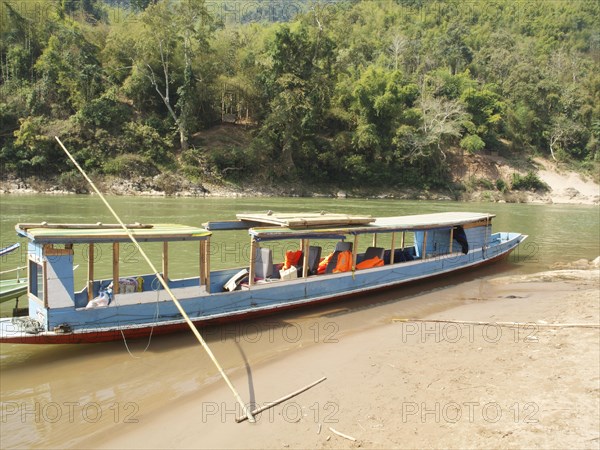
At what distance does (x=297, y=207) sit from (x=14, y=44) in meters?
33.8

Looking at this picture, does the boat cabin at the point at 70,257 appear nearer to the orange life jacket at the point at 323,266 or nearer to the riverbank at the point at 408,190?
the orange life jacket at the point at 323,266

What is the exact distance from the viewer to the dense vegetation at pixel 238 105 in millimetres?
42562

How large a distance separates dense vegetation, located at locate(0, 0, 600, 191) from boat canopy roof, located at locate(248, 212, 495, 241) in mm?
31766

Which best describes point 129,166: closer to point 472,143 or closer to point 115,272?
point 472,143

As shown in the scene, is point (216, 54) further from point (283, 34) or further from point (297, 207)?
point (297, 207)

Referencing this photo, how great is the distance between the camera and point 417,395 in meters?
6.46

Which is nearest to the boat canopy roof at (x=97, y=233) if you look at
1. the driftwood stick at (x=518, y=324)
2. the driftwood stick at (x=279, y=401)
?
the driftwood stick at (x=279, y=401)

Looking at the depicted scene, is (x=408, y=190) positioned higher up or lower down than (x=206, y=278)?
higher up

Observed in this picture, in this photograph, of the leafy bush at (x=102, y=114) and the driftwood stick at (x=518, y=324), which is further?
the leafy bush at (x=102, y=114)

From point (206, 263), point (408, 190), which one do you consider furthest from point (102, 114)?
point (206, 263)

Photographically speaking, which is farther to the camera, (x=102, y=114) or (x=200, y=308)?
(x=102, y=114)

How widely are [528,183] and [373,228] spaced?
46.8 m

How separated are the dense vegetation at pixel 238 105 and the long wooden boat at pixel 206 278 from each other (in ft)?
108

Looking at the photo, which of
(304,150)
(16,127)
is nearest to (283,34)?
(304,150)
